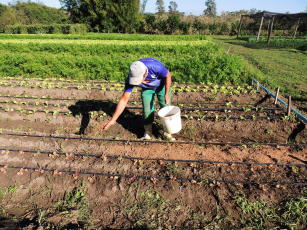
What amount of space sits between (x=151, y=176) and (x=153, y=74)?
5.59 feet

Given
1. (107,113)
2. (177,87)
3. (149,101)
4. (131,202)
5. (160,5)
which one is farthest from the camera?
(160,5)

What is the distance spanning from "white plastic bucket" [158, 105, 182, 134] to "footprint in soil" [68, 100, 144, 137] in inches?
51.4

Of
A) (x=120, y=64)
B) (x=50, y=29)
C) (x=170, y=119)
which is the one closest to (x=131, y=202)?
(x=170, y=119)

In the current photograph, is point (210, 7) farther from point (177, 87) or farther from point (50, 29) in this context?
point (177, 87)

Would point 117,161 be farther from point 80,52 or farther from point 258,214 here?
point 80,52

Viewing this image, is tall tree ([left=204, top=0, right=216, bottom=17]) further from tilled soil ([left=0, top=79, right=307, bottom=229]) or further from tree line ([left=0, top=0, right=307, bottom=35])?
tilled soil ([left=0, top=79, right=307, bottom=229])

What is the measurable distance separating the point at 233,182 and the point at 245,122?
221cm

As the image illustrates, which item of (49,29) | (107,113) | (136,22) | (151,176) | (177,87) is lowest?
(151,176)

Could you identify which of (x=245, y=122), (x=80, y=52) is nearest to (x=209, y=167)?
(x=245, y=122)

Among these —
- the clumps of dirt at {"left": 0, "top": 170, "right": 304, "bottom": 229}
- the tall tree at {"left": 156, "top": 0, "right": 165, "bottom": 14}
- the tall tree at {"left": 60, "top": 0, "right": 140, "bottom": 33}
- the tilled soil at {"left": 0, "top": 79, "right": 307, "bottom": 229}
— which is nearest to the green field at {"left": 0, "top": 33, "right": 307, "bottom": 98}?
the tilled soil at {"left": 0, "top": 79, "right": 307, "bottom": 229}

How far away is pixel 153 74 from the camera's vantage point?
12.4 ft

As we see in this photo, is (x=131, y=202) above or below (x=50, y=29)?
below

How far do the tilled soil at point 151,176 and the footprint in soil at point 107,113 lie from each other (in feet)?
0.34

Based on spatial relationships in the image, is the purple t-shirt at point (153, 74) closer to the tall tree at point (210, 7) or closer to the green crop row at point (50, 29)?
the green crop row at point (50, 29)
